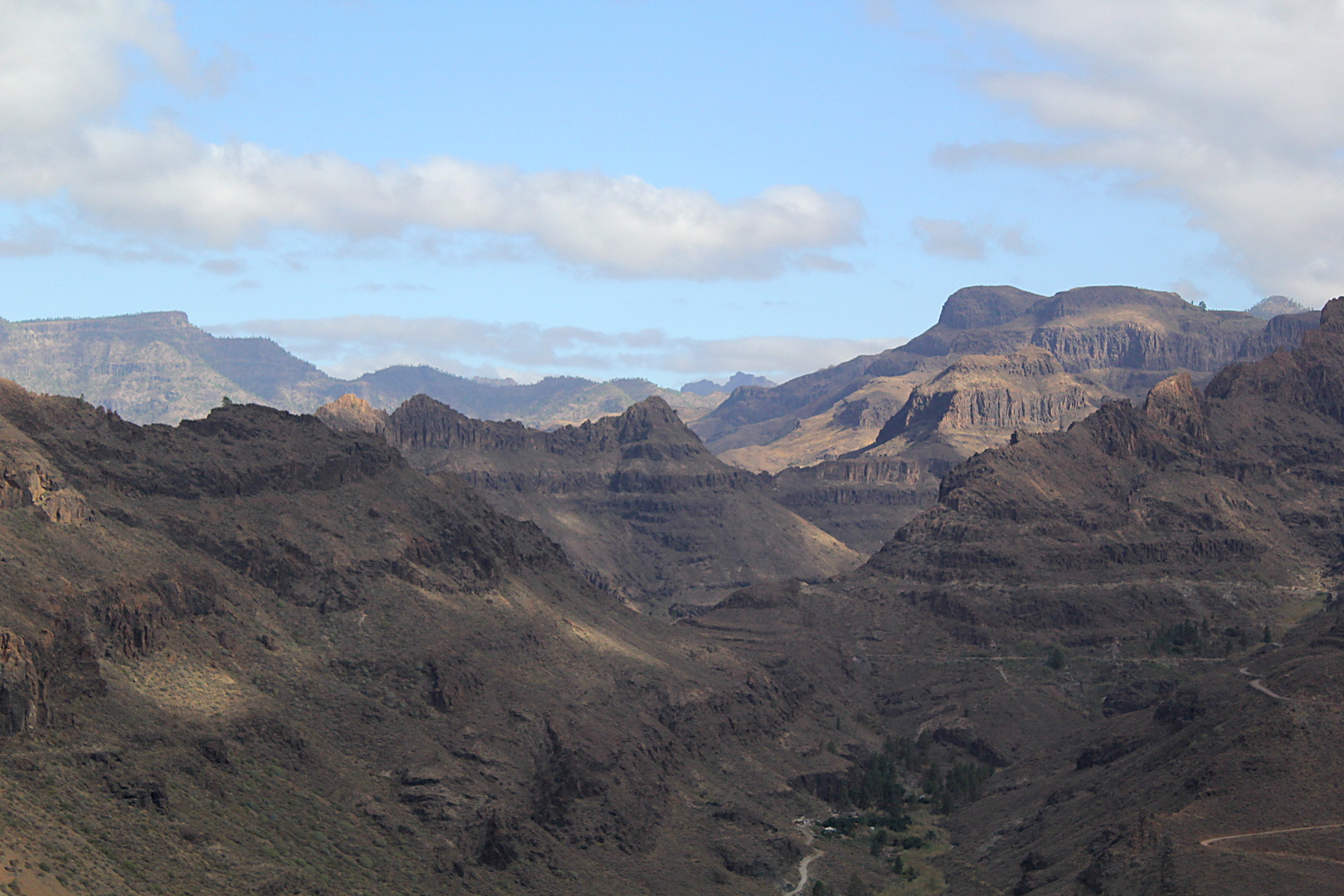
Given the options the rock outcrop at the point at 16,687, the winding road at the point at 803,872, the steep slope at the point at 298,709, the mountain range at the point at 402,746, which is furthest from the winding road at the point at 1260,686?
the rock outcrop at the point at 16,687

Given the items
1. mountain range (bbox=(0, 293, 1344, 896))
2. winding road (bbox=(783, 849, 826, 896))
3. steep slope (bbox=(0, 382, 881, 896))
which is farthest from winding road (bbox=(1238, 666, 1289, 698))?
steep slope (bbox=(0, 382, 881, 896))

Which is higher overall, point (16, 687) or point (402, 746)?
point (16, 687)

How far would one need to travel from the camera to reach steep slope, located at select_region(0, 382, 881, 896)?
11244 cm

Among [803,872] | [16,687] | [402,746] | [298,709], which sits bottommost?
[803,872]

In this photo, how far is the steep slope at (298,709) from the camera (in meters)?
112

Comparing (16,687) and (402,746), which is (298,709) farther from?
(16,687)

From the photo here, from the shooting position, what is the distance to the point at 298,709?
146 metres

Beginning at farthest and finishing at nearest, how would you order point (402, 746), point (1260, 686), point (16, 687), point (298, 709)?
point (1260, 686)
point (402, 746)
point (298, 709)
point (16, 687)

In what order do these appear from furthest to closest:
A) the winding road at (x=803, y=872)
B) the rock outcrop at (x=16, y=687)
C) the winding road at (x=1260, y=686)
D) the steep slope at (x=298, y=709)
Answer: the winding road at (x=1260, y=686), the winding road at (x=803, y=872), the steep slope at (x=298, y=709), the rock outcrop at (x=16, y=687)

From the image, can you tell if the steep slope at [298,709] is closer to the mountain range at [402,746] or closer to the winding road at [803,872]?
the mountain range at [402,746]

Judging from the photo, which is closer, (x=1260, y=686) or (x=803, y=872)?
(x=803, y=872)

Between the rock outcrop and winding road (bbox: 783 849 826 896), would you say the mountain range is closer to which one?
the rock outcrop

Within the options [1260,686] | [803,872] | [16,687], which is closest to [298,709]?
[16,687]

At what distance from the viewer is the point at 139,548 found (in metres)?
148
